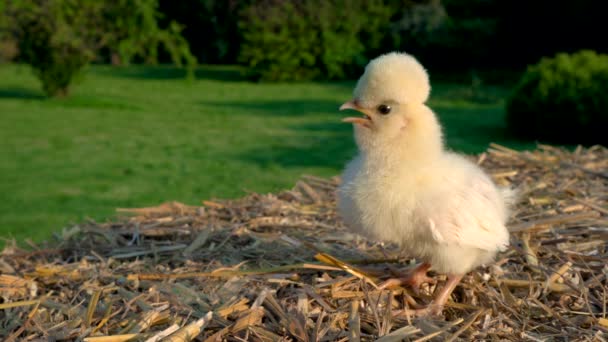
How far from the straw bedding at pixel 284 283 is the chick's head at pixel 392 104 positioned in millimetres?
575

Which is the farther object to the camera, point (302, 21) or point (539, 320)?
point (302, 21)

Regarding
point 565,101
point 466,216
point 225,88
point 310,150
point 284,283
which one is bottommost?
point 225,88

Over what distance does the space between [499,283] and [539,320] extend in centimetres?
27

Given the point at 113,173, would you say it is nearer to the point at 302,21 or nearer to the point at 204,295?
the point at 204,295

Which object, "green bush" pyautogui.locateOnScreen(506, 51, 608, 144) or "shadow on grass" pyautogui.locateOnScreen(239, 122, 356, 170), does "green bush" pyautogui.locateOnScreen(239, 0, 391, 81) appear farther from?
"green bush" pyautogui.locateOnScreen(506, 51, 608, 144)

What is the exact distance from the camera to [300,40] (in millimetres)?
24406

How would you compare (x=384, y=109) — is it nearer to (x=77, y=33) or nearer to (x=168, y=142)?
(x=168, y=142)

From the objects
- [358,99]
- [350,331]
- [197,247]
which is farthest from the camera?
[197,247]

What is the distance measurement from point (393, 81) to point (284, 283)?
3.17ft

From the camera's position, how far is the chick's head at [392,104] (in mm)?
2496

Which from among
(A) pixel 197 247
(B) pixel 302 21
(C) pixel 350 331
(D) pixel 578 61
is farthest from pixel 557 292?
(B) pixel 302 21

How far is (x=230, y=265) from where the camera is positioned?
3205mm

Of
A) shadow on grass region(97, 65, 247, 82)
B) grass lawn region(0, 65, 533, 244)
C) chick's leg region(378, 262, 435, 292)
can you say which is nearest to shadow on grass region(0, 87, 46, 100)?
grass lawn region(0, 65, 533, 244)

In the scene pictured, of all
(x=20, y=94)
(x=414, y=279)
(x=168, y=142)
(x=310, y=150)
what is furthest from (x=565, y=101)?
(x=20, y=94)
